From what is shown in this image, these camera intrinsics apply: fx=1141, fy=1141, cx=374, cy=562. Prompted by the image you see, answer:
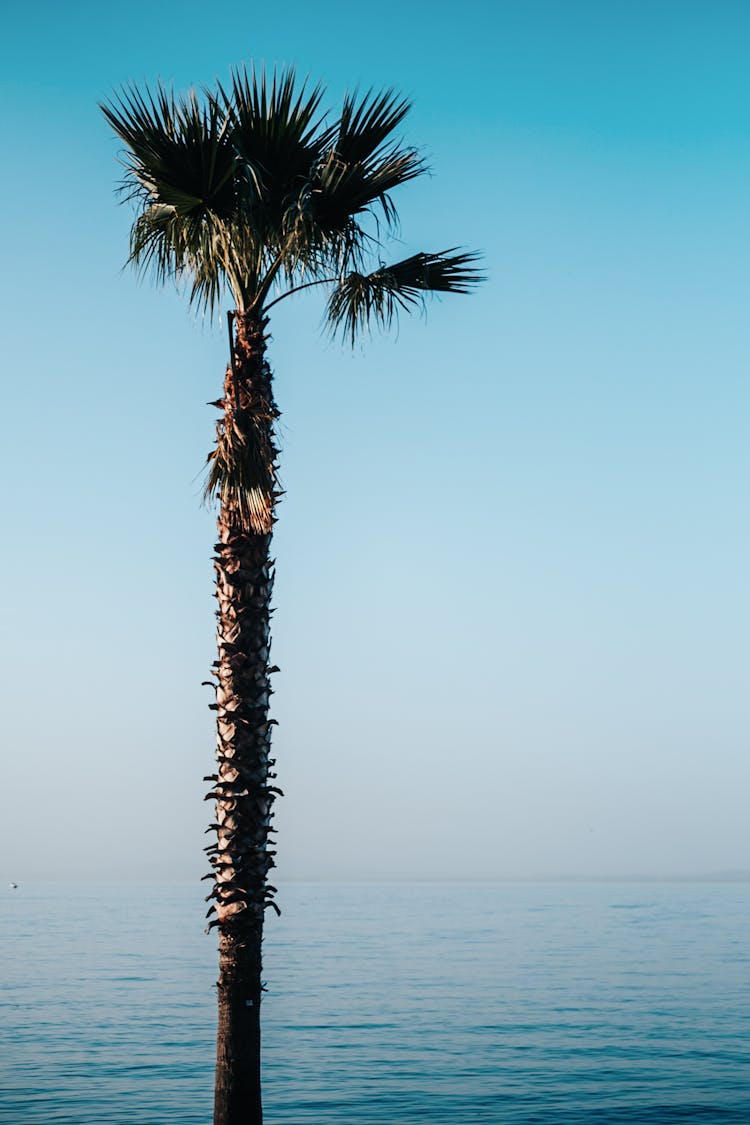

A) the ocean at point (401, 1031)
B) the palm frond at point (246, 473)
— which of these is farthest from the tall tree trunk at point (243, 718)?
the ocean at point (401, 1031)

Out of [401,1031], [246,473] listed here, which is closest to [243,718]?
[246,473]

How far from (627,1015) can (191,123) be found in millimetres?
27301

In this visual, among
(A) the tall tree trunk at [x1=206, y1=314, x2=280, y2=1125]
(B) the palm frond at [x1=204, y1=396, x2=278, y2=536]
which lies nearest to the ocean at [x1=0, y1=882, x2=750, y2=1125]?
(A) the tall tree trunk at [x1=206, y1=314, x2=280, y2=1125]

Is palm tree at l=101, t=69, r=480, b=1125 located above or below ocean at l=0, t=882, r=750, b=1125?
above

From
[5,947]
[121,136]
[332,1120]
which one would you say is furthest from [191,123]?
[5,947]

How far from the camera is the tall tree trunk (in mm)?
10781

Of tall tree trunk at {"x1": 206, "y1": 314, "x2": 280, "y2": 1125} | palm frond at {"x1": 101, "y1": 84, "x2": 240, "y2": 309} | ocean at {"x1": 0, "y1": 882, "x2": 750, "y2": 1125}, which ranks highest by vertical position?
palm frond at {"x1": 101, "y1": 84, "x2": 240, "y2": 309}

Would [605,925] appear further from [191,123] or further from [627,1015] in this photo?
[191,123]

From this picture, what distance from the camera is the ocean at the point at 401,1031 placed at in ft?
65.4

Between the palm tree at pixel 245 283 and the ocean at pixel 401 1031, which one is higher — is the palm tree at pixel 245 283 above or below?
above

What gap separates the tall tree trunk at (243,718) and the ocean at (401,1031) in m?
9.13

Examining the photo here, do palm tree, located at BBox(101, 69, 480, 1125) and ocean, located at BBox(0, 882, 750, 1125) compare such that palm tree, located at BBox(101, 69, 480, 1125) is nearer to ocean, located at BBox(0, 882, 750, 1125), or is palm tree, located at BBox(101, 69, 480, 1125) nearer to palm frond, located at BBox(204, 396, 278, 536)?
palm frond, located at BBox(204, 396, 278, 536)

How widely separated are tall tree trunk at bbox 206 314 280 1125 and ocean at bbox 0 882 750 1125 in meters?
9.13

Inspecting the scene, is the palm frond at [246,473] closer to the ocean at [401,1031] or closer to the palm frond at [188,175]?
the palm frond at [188,175]
